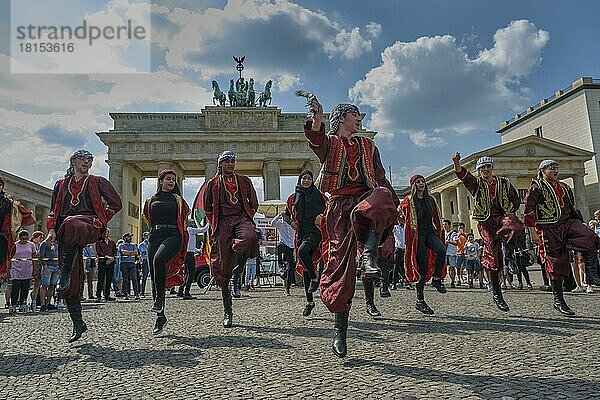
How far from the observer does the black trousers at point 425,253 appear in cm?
782

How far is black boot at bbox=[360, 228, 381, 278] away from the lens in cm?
402

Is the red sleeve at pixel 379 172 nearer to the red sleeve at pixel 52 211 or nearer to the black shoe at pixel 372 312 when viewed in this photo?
the black shoe at pixel 372 312

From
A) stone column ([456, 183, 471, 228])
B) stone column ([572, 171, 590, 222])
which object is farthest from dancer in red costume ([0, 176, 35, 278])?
stone column ([572, 171, 590, 222])

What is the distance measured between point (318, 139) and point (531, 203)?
4.21 metres

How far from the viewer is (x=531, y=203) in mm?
7133

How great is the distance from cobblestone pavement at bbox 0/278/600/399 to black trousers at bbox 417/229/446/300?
72 centimetres

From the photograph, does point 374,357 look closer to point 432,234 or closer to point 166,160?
point 432,234

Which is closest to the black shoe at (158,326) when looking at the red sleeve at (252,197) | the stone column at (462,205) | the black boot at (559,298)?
the red sleeve at (252,197)

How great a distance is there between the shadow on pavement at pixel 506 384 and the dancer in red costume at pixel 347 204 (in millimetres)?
752

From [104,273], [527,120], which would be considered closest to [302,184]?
[104,273]

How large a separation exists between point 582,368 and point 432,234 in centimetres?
438

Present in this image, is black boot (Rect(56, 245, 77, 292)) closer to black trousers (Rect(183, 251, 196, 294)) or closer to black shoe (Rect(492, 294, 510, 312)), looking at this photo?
black shoe (Rect(492, 294, 510, 312))

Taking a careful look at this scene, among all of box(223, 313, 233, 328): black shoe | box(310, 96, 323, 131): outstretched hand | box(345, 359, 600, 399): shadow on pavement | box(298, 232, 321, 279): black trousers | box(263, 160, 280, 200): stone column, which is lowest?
box(345, 359, 600, 399): shadow on pavement

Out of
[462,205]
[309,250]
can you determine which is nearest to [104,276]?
[309,250]
